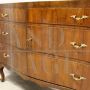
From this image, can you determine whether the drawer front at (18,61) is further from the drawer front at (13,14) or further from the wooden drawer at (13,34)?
the drawer front at (13,14)

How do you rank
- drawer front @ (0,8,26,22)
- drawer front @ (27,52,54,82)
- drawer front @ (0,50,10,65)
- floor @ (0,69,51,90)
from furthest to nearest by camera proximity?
floor @ (0,69,51,90), drawer front @ (0,50,10,65), drawer front @ (0,8,26,22), drawer front @ (27,52,54,82)

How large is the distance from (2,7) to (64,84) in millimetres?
899

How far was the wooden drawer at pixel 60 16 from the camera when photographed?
3.67 feet

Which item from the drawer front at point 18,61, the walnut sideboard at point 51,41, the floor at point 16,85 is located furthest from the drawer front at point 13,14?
the floor at point 16,85

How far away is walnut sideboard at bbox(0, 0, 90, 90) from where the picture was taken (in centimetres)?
116

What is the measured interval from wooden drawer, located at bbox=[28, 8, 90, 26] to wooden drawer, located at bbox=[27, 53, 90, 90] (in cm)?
25

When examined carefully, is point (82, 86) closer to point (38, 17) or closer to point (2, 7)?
point (38, 17)

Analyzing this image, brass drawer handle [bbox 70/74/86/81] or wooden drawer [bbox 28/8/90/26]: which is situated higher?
wooden drawer [bbox 28/8/90/26]

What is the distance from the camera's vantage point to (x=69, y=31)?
1.20 meters

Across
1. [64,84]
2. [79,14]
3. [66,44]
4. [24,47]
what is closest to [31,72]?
[24,47]

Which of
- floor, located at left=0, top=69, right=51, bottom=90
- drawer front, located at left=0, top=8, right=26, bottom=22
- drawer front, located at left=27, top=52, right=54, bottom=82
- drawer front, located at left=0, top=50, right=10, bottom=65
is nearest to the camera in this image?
drawer front, located at left=27, top=52, right=54, bottom=82

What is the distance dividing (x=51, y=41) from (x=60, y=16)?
7.7 inches

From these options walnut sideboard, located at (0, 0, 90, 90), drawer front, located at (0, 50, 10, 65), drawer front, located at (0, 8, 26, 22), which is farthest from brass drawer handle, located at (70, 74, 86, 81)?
drawer front, located at (0, 50, 10, 65)

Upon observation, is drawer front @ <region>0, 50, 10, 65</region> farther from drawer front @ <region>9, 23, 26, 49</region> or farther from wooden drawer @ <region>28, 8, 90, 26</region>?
wooden drawer @ <region>28, 8, 90, 26</region>
